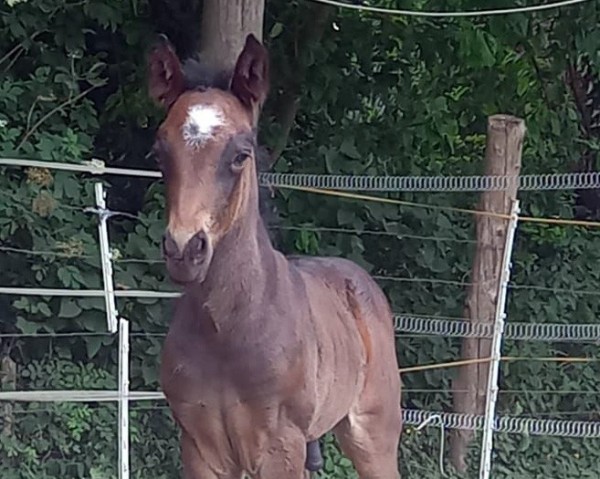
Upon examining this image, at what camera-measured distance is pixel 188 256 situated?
9.15ft

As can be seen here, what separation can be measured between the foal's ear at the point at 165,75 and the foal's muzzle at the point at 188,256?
483 millimetres

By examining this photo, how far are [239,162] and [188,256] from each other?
0.30 m

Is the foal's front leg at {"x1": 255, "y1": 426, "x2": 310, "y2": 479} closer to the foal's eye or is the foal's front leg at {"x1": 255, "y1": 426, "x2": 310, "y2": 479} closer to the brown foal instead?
the brown foal

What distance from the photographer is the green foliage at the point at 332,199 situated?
5.71 m

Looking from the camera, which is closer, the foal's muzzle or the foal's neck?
the foal's muzzle

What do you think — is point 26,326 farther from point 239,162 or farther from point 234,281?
point 239,162

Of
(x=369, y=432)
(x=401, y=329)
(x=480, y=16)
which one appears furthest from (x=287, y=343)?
(x=480, y=16)

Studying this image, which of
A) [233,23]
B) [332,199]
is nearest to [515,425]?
[332,199]

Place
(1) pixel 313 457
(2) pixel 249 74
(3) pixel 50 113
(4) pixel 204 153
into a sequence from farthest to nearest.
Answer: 1. (3) pixel 50 113
2. (1) pixel 313 457
3. (2) pixel 249 74
4. (4) pixel 204 153

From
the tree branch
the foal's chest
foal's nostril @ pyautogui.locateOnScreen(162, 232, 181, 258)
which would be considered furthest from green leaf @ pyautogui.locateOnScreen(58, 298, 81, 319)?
foal's nostril @ pyautogui.locateOnScreen(162, 232, 181, 258)

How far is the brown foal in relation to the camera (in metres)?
2.92

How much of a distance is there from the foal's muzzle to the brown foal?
0.01m

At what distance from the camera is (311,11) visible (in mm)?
6234


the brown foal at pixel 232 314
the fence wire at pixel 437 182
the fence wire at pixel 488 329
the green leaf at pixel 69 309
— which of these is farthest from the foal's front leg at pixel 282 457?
the green leaf at pixel 69 309
